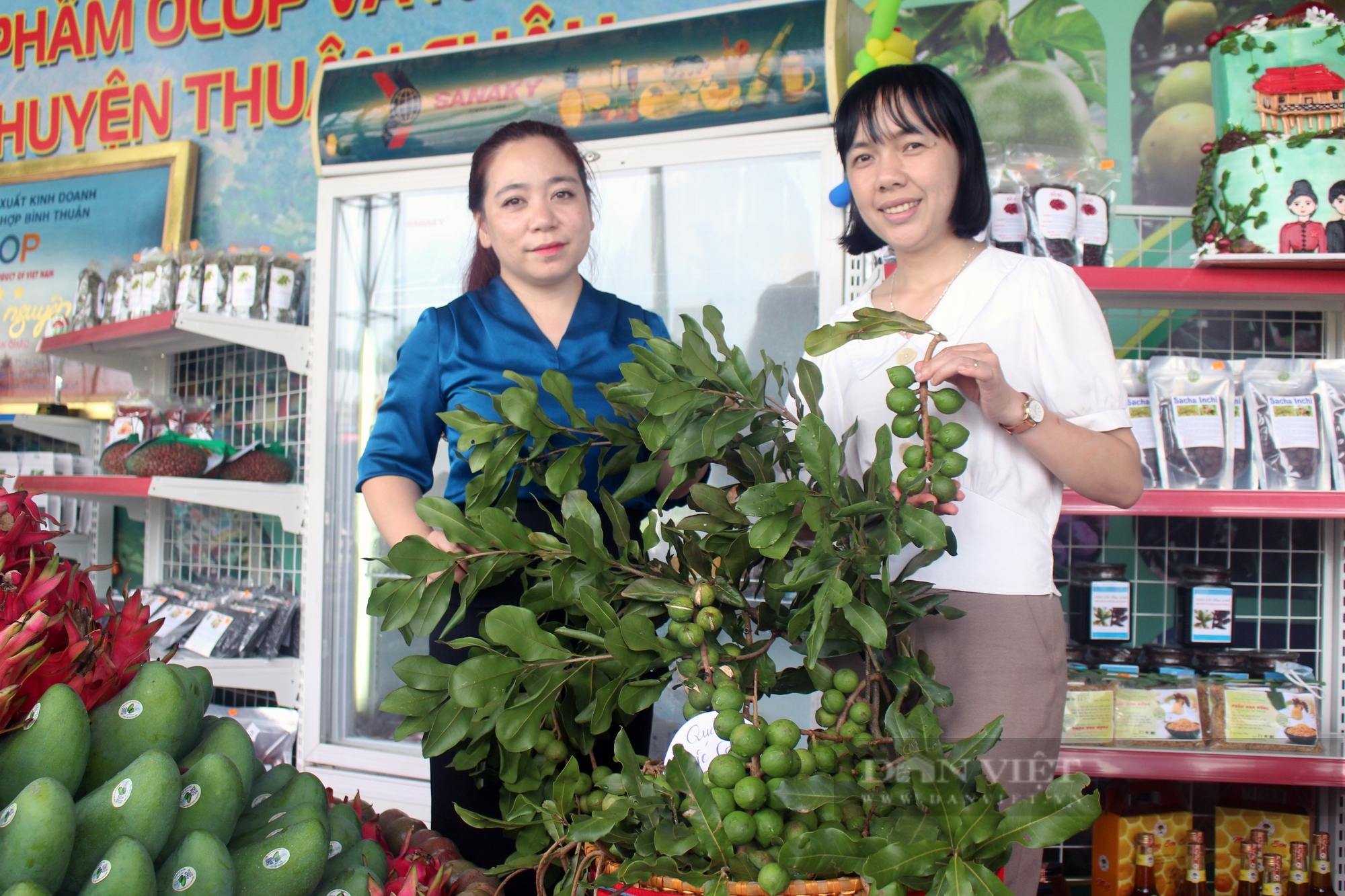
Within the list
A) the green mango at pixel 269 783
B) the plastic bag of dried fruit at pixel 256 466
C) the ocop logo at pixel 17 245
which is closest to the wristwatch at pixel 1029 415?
the green mango at pixel 269 783

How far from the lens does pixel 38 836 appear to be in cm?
50

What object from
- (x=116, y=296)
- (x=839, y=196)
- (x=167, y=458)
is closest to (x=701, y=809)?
(x=839, y=196)

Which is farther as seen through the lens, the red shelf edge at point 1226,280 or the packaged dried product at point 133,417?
the packaged dried product at point 133,417

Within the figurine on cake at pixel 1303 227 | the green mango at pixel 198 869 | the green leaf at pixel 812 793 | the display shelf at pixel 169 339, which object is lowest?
the green mango at pixel 198 869

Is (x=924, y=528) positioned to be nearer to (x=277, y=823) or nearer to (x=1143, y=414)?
(x=277, y=823)

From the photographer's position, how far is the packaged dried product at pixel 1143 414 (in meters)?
1.93

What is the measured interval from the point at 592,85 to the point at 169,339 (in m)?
1.72

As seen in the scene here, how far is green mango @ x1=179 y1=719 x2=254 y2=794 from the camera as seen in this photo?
678mm

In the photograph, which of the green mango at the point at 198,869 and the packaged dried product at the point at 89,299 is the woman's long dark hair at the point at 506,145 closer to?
the green mango at the point at 198,869

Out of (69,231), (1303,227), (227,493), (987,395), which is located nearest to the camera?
(987,395)

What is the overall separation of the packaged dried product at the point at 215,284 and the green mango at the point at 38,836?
2.38 metres

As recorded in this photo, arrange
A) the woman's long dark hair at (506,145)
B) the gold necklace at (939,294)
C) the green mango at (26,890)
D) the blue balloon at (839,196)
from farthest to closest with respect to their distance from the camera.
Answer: the blue balloon at (839,196) → the woman's long dark hair at (506,145) → the gold necklace at (939,294) → the green mango at (26,890)

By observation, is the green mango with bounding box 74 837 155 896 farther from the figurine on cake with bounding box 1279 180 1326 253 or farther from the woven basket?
the figurine on cake with bounding box 1279 180 1326 253

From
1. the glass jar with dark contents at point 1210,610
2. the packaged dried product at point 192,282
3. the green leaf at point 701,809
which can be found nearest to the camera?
the green leaf at point 701,809
